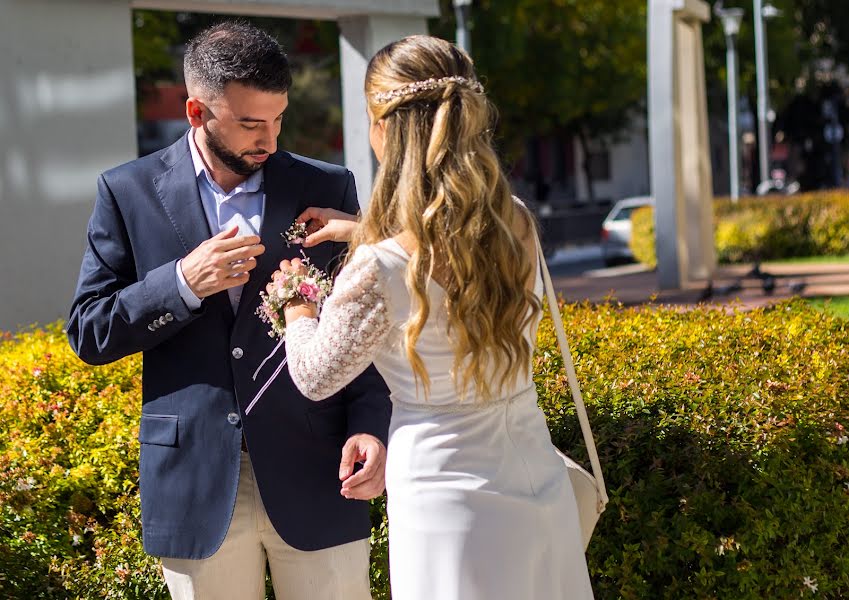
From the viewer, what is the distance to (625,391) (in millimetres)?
4125

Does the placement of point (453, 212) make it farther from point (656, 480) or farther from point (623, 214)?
point (623, 214)

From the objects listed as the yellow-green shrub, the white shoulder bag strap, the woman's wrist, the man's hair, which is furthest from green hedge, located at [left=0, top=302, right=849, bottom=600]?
the yellow-green shrub

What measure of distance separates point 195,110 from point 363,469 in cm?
94

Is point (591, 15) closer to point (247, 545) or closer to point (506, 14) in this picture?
point (506, 14)

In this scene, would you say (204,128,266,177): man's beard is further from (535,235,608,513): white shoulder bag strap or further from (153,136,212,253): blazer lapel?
(535,235,608,513): white shoulder bag strap

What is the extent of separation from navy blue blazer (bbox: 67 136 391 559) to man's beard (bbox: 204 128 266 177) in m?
0.08

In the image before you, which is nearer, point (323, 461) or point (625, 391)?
point (323, 461)

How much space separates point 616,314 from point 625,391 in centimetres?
151

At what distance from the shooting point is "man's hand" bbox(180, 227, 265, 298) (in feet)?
8.86

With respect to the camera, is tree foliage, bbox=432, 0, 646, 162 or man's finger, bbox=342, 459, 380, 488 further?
tree foliage, bbox=432, 0, 646, 162

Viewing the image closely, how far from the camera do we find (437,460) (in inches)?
101

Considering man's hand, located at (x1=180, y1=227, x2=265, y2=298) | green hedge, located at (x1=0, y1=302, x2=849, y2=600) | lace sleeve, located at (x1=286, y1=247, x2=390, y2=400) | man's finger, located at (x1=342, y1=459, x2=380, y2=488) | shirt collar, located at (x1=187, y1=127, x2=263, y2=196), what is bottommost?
green hedge, located at (x1=0, y1=302, x2=849, y2=600)

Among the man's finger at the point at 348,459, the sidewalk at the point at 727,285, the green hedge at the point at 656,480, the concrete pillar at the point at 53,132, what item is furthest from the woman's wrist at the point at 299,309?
the sidewalk at the point at 727,285

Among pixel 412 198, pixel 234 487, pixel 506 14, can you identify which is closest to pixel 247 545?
pixel 234 487
